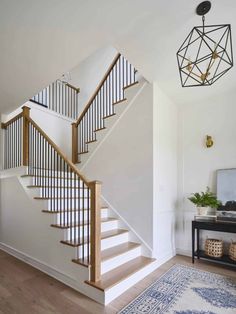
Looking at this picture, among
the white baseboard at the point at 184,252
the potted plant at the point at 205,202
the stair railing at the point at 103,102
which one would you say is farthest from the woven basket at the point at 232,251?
the stair railing at the point at 103,102

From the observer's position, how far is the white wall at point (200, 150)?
136 inches

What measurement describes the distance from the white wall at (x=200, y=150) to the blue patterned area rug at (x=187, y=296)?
2.99ft

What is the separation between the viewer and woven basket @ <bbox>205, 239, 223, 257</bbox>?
317 centimetres

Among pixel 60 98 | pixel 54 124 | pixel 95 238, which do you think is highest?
pixel 60 98

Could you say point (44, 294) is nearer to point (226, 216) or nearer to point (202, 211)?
point (202, 211)

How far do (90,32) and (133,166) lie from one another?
205 centimetres

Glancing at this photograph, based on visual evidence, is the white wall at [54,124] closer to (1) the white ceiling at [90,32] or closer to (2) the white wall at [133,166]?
(1) the white ceiling at [90,32]

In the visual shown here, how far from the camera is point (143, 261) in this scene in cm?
300

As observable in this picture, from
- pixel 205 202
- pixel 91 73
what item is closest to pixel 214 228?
pixel 205 202

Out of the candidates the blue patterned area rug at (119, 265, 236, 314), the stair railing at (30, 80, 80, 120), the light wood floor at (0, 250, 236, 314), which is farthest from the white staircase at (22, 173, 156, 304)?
the stair railing at (30, 80, 80, 120)

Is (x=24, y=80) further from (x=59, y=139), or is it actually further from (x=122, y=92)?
(x=59, y=139)

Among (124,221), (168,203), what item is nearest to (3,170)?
(124,221)

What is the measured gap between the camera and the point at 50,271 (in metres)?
2.87

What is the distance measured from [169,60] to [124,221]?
2630 millimetres
